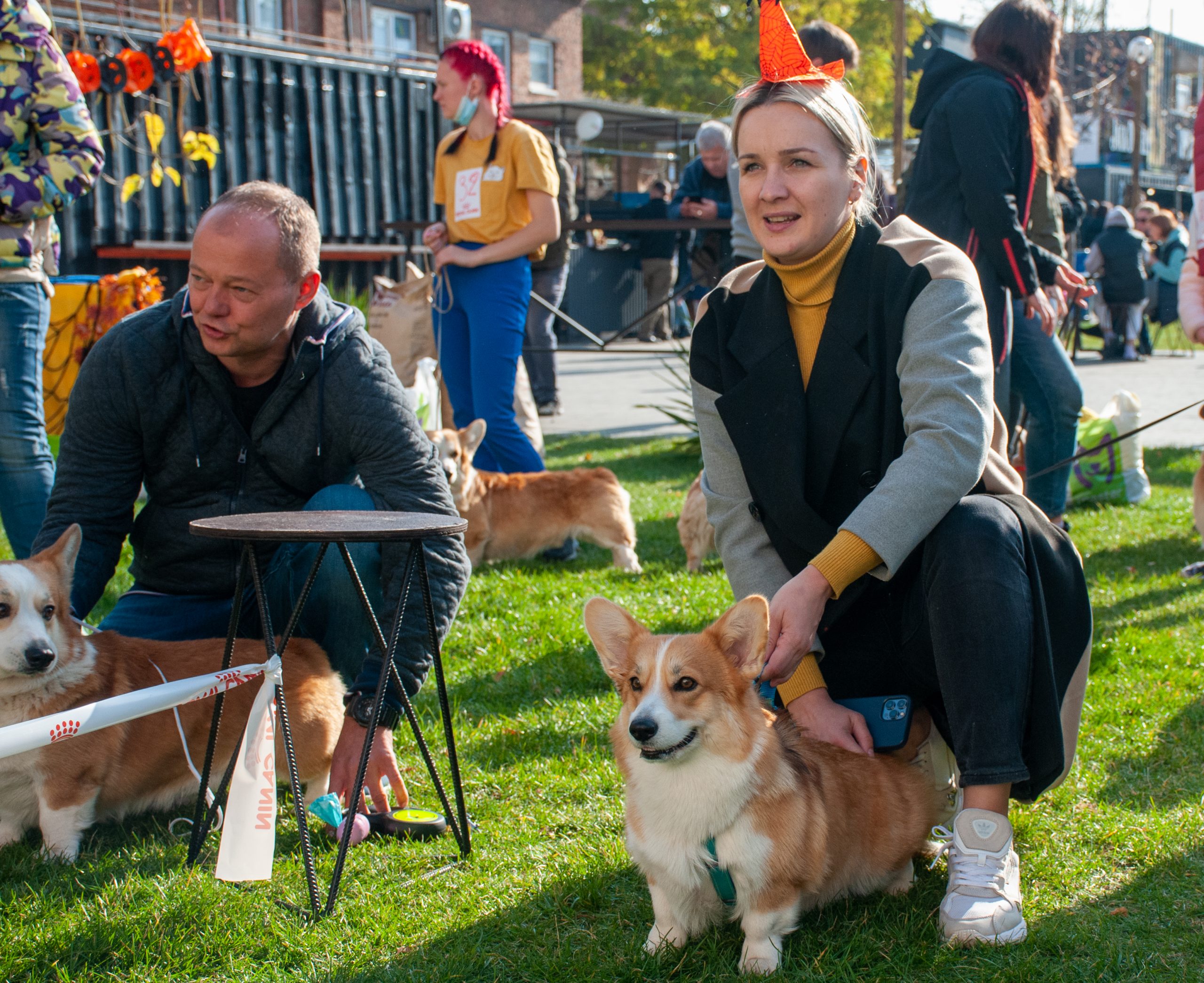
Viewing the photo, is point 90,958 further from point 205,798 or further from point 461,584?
point 461,584

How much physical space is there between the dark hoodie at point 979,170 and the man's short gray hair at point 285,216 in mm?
2647

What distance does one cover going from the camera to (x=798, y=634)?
2193 millimetres

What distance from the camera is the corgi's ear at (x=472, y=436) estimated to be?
18.3ft

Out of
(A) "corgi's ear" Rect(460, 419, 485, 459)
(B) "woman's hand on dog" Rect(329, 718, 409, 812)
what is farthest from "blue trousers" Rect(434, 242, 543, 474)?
(B) "woman's hand on dog" Rect(329, 718, 409, 812)

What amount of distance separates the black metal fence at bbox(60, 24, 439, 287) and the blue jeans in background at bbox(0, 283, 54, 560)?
19.9ft

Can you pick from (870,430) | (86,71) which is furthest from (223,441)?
(86,71)

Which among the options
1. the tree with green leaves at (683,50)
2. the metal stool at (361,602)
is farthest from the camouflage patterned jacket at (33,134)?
the tree with green leaves at (683,50)

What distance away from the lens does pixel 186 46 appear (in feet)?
21.0

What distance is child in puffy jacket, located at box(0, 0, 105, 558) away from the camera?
12.2 ft

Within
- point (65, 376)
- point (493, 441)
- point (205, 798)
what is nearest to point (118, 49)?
point (65, 376)

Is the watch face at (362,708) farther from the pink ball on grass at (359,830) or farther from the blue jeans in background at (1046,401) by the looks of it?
the blue jeans in background at (1046,401)

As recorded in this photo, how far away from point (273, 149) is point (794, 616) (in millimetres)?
11398

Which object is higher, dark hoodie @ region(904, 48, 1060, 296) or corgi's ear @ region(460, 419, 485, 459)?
dark hoodie @ region(904, 48, 1060, 296)

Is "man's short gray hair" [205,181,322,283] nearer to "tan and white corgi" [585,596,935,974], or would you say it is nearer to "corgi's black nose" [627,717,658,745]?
"tan and white corgi" [585,596,935,974]
